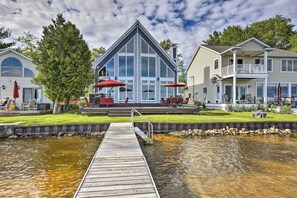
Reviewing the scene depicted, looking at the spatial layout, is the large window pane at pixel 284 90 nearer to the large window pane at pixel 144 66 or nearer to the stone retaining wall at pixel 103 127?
the stone retaining wall at pixel 103 127

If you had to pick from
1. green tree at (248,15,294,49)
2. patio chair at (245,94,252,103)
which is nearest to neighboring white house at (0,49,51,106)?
patio chair at (245,94,252,103)

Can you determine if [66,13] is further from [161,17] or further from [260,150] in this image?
[260,150]

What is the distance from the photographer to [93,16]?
17484mm

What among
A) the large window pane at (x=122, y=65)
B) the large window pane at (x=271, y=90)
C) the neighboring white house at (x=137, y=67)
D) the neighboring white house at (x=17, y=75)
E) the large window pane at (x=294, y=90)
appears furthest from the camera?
the large window pane at (x=294, y=90)

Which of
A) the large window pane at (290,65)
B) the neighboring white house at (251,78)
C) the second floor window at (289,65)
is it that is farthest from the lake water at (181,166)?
the large window pane at (290,65)

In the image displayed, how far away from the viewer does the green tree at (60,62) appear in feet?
52.7

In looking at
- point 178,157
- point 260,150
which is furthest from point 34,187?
point 260,150

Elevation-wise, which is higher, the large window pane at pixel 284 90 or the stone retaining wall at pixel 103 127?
the large window pane at pixel 284 90

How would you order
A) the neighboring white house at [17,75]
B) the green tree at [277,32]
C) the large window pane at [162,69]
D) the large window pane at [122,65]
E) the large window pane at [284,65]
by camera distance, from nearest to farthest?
the neighboring white house at [17,75], the large window pane at [122,65], the large window pane at [162,69], the large window pane at [284,65], the green tree at [277,32]

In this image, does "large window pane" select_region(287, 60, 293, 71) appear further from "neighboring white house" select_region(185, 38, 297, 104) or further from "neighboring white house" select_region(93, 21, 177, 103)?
"neighboring white house" select_region(93, 21, 177, 103)

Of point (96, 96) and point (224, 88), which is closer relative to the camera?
point (96, 96)

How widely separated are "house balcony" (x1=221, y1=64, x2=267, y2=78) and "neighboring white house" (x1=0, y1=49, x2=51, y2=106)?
1857 centimetres

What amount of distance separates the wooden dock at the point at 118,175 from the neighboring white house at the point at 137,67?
13806 millimetres

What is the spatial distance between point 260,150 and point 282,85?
18.0 m
